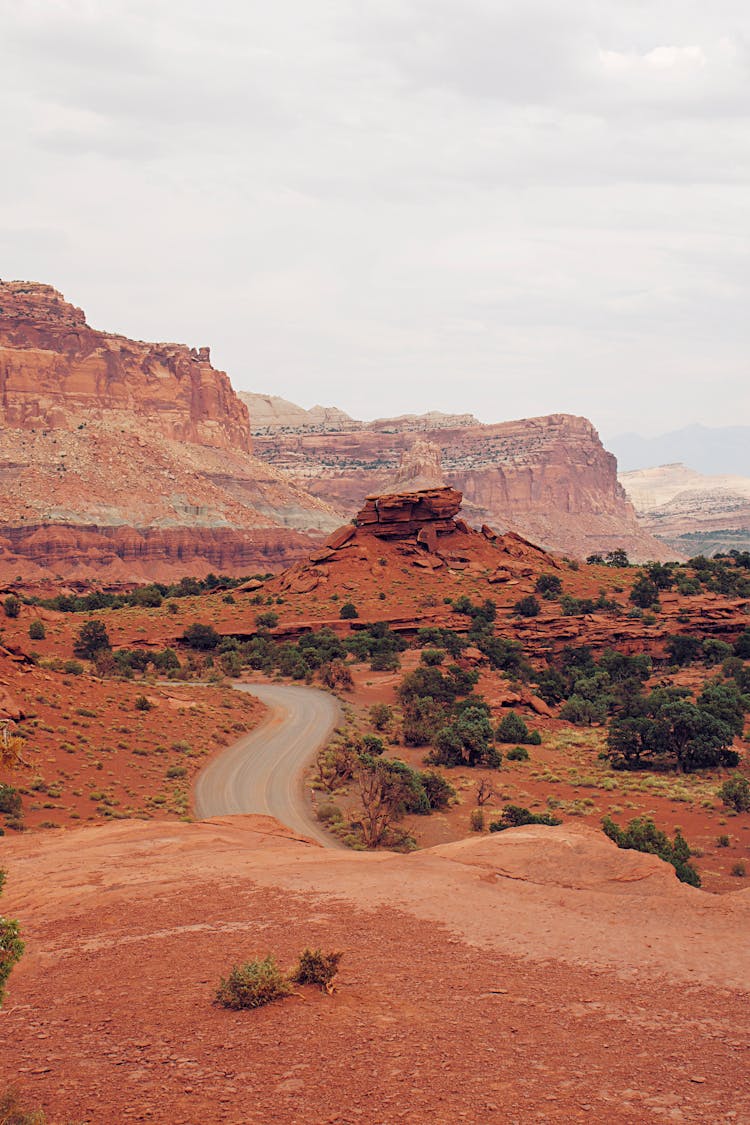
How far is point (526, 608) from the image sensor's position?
228ft

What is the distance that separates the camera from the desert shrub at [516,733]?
43.9 m

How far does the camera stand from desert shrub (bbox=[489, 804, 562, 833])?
28547mm

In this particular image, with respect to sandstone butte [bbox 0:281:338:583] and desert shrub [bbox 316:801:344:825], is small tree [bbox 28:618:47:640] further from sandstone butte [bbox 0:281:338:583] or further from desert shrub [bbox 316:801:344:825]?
sandstone butte [bbox 0:281:338:583]

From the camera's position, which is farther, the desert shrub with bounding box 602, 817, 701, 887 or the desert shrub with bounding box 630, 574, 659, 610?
the desert shrub with bounding box 630, 574, 659, 610

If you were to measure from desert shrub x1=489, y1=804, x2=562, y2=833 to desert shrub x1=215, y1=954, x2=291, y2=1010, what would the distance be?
60.7 feet

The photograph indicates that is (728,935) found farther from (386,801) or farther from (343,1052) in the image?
(386,801)

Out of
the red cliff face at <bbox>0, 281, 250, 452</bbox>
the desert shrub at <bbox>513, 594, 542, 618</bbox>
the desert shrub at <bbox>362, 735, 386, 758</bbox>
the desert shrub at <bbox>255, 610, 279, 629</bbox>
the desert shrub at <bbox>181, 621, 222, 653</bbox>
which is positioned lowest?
the desert shrub at <bbox>362, 735, 386, 758</bbox>

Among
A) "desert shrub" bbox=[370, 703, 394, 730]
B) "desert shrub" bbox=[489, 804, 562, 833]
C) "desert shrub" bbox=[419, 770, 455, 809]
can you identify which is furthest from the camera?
"desert shrub" bbox=[370, 703, 394, 730]

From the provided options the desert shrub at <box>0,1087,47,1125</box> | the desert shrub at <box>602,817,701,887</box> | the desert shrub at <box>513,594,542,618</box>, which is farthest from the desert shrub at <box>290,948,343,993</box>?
the desert shrub at <box>513,594,542,618</box>

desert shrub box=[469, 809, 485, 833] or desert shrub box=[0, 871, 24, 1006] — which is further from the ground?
desert shrub box=[0, 871, 24, 1006]

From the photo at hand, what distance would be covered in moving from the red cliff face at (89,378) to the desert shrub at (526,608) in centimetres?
9483

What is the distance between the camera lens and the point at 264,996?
412 inches

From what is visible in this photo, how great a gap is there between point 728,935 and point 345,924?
5640mm

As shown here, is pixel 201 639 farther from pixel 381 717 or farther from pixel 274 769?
pixel 274 769
